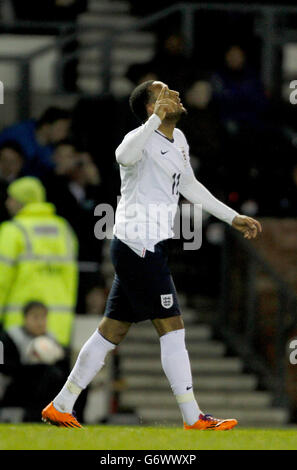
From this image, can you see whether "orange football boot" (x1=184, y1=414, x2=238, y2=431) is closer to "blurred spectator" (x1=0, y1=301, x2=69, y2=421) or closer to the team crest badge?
the team crest badge

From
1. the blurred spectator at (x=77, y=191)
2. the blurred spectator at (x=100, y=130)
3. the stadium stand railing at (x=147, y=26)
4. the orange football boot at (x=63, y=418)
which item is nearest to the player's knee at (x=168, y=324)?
the orange football boot at (x=63, y=418)

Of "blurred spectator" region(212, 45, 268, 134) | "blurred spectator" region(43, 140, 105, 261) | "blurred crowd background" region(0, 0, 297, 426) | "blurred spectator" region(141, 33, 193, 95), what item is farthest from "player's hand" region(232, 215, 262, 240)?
"blurred spectator" region(212, 45, 268, 134)

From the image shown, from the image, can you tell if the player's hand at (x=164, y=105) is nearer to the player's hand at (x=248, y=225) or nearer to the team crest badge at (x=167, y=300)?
the player's hand at (x=248, y=225)

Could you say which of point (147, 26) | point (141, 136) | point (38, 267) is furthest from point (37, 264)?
point (147, 26)

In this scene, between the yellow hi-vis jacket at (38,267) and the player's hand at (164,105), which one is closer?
the player's hand at (164,105)

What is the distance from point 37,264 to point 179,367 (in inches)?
142

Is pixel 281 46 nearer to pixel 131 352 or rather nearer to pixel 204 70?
pixel 204 70

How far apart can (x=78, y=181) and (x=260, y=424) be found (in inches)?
111

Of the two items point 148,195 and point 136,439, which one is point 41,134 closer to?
point 148,195

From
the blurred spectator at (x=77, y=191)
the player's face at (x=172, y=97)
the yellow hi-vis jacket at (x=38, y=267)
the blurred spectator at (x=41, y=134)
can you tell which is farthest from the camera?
the blurred spectator at (x=41, y=134)

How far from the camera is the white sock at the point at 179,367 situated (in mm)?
9227

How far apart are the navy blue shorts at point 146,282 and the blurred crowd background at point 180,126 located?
475cm

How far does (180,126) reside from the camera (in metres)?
15.4

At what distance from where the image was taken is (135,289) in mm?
9172
